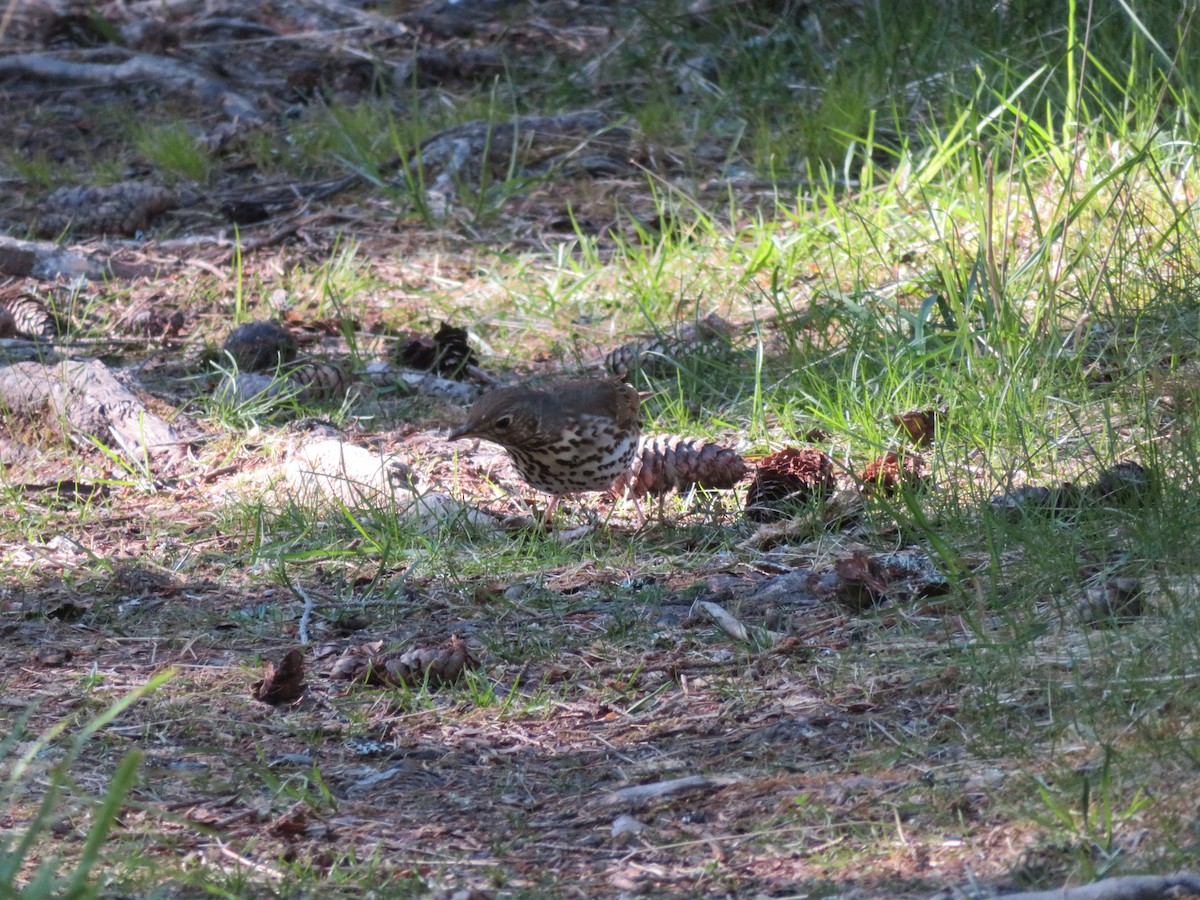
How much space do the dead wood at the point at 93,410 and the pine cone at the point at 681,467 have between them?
1.58m

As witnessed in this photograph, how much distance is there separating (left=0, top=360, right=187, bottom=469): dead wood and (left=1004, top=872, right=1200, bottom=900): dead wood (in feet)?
11.6

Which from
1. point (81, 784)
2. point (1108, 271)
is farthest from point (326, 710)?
point (1108, 271)

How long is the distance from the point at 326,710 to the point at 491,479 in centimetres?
172

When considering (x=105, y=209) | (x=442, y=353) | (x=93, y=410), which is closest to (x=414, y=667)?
(x=93, y=410)

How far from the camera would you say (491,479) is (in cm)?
474

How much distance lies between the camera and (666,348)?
522cm

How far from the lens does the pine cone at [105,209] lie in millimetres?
7137

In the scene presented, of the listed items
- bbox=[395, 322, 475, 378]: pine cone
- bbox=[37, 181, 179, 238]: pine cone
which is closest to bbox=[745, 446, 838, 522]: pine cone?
bbox=[395, 322, 475, 378]: pine cone

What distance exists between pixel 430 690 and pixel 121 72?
23.4 feet

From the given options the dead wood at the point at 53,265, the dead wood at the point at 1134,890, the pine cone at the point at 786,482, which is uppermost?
the dead wood at the point at 1134,890

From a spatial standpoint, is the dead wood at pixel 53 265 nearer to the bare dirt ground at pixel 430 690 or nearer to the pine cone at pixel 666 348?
the bare dirt ground at pixel 430 690

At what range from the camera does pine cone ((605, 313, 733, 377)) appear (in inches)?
206

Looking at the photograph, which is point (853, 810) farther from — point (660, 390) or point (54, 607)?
point (660, 390)

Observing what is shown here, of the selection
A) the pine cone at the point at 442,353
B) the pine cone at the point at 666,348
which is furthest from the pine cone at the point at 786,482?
the pine cone at the point at 442,353
